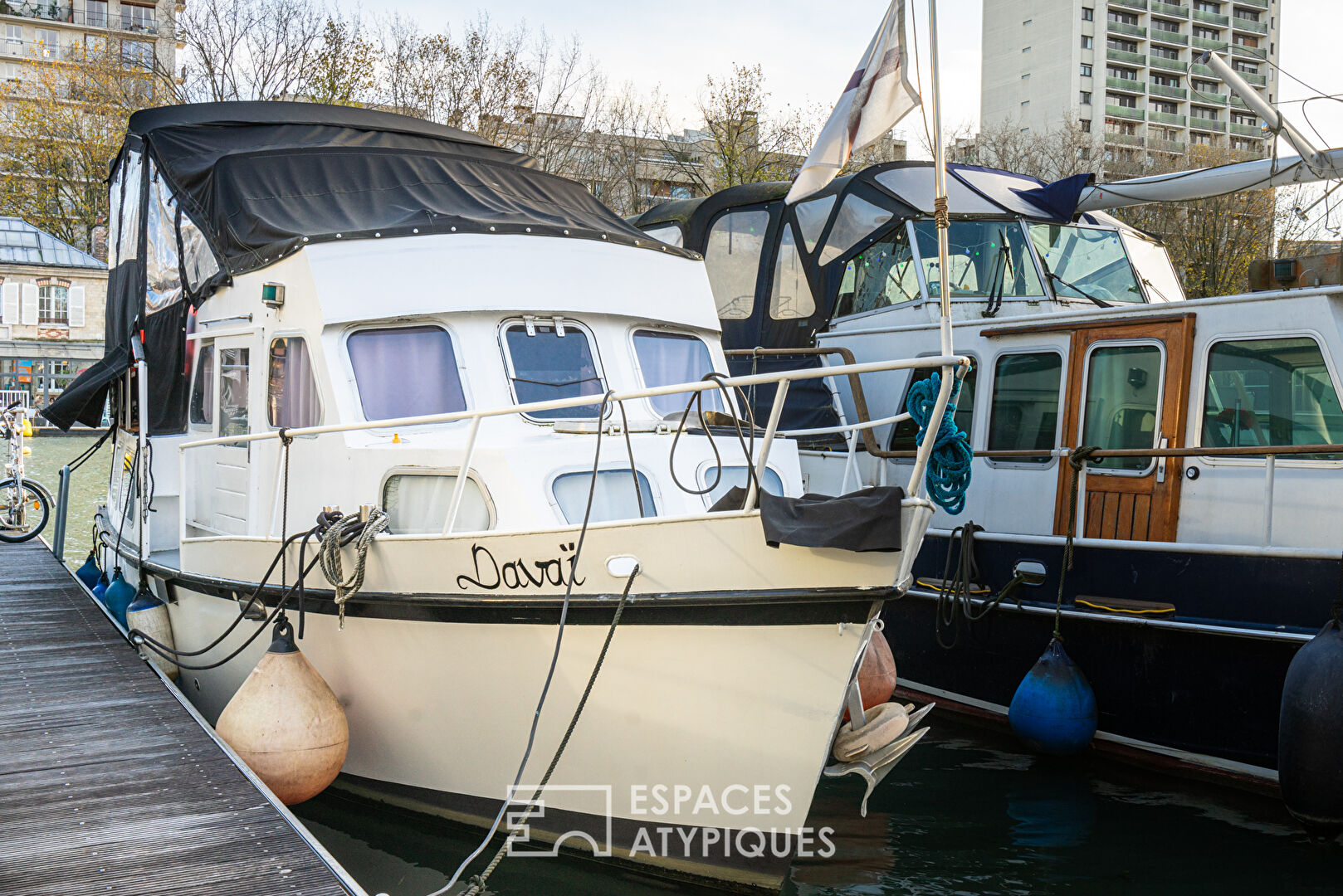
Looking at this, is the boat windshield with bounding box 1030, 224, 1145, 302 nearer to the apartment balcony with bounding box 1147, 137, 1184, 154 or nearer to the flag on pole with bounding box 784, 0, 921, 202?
the flag on pole with bounding box 784, 0, 921, 202

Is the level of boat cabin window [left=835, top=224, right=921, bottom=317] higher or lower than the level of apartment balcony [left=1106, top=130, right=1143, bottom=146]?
lower

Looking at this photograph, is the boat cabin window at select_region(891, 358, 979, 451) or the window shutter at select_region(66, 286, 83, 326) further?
the window shutter at select_region(66, 286, 83, 326)

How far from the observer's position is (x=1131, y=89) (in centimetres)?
6569

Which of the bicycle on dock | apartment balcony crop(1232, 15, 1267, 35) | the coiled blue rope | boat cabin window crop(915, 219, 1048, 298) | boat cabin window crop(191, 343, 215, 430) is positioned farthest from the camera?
apartment balcony crop(1232, 15, 1267, 35)

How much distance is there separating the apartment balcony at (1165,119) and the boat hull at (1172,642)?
66.8 metres

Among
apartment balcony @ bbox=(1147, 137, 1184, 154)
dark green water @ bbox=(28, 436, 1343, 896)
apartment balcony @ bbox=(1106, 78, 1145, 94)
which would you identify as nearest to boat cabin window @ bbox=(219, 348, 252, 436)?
dark green water @ bbox=(28, 436, 1343, 896)

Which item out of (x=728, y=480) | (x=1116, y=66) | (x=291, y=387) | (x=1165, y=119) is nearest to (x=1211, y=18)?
(x=1165, y=119)

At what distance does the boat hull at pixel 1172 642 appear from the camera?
22.4 ft

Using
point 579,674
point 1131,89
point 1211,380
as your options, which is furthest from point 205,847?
point 1131,89

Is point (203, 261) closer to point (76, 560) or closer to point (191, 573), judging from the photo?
point (191, 573)

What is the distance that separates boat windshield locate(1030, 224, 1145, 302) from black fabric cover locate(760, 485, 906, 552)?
21.0 feet

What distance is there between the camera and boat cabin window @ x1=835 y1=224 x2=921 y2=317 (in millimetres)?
10180

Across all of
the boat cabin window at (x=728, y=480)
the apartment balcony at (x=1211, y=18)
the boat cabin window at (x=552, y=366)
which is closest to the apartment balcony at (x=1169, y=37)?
the apartment balcony at (x=1211, y=18)

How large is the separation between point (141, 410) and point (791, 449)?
16.3ft
